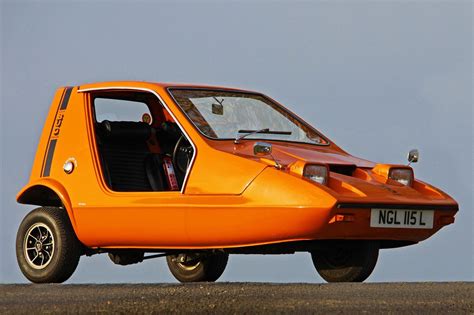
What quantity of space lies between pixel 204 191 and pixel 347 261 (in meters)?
1.45

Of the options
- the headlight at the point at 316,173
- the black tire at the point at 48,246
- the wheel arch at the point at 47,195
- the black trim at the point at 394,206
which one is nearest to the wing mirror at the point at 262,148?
the headlight at the point at 316,173

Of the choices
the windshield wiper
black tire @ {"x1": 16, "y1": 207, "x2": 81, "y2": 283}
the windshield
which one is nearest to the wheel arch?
black tire @ {"x1": 16, "y1": 207, "x2": 81, "y2": 283}

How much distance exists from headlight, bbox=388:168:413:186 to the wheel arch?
9.36 ft

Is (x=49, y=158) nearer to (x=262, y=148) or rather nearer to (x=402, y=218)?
(x=262, y=148)

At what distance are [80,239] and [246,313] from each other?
3875 mm

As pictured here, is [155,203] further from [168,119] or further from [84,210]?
[168,119]

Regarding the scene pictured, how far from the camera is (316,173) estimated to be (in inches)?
335

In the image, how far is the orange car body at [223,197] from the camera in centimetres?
834

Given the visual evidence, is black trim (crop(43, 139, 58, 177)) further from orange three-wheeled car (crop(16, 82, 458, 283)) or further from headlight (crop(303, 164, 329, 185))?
headlight (crop(303, 164, 329, 185))

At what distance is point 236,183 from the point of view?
8.59 m

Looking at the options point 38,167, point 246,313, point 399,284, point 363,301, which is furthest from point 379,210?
point 38,167

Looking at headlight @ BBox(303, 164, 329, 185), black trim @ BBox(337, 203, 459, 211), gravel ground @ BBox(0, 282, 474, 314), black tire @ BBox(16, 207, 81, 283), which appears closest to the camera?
gravel ground @ BBox(0, 282, 474, 314)

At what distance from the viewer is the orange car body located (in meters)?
8.34

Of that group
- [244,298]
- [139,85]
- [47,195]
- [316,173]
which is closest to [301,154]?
[316,173]
